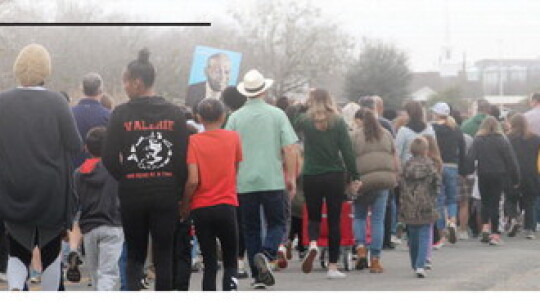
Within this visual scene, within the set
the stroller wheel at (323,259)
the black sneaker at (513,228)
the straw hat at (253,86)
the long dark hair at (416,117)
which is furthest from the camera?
the black sneaker at (513,228)

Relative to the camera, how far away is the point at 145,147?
8.55 meters

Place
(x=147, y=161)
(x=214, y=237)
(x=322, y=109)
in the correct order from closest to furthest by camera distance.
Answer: (x=147, y=161) → (x=214, y=237) → (x=322, y=109)

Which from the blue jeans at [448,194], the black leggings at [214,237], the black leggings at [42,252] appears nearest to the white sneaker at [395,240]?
the blue jeans at [448,194]

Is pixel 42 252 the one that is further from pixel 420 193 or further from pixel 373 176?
pixel 373 176

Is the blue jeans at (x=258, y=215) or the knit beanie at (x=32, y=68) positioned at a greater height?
the knit beanie at (x=32, y=68)

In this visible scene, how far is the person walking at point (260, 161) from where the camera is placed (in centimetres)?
1131

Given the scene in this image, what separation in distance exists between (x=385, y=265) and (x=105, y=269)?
4984 mm

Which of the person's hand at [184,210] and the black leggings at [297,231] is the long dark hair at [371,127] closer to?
the black leggings at [297,231]

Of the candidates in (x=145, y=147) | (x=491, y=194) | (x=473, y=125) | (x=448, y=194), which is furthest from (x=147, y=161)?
(x=473, y=125)

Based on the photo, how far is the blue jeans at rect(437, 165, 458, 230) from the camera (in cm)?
1698

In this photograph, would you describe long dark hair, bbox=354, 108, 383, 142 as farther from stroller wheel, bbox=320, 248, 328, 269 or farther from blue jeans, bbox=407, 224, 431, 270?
stroller wheel, bbox=320, 248, 328, 269

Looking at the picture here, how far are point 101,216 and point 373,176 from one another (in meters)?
4.08

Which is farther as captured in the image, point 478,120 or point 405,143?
point 478,120

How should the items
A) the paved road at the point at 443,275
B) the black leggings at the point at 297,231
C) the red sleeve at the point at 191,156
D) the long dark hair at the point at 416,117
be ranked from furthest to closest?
the long dark hair at the point at 416,117
the black leggings at the point at 297,231
the paved road at the point at 443,275
the red sleeve at the point at 191,156
